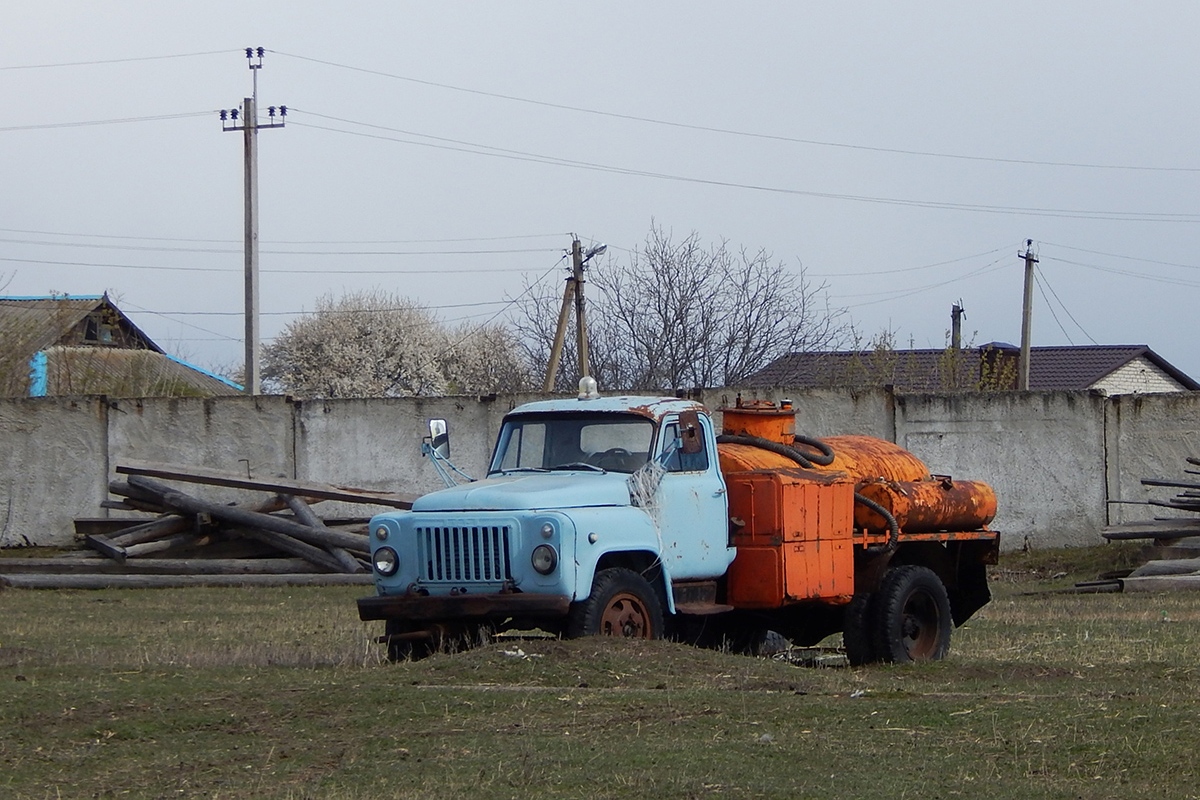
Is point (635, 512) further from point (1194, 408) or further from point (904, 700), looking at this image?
point (1194, 408)

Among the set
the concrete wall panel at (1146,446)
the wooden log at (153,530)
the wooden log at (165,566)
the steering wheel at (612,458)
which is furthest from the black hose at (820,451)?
the concrete wall panel at (1146,446)

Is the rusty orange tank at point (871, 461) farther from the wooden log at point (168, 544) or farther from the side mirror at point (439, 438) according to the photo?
the wooden log at point (168, 544)

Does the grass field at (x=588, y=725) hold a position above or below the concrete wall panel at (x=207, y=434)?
below

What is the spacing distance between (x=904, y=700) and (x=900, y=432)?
51.2ft

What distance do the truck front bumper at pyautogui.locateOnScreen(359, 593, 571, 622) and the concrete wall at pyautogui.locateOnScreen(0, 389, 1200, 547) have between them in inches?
527

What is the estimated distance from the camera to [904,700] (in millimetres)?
9227

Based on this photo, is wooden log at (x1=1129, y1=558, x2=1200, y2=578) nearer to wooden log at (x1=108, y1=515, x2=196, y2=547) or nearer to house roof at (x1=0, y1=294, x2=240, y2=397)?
wooden log at (x1=108, y1=515, x2=196, y2=547)

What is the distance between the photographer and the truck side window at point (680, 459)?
38.2ft

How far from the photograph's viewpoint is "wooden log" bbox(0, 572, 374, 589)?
802 inches

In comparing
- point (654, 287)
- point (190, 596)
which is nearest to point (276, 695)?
point (190, 596)

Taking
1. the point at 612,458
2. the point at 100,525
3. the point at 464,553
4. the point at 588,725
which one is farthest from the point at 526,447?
the point at 100,525

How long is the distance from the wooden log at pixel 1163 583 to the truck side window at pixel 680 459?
9765 millimetres

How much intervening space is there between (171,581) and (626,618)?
38.2ft

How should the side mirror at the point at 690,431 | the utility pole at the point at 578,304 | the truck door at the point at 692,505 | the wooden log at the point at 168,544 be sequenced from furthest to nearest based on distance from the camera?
the utility pole at the point at 578,304
the wooden log at the point at 168,544
the side mirror at the point at 690,431
the truck door at the point at 692,505
